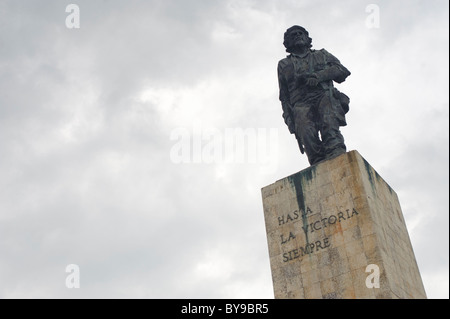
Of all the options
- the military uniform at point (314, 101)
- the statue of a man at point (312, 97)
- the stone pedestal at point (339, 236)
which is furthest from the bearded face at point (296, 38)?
the stone pedestal at point (339, 236)

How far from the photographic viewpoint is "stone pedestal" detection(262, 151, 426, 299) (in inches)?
516

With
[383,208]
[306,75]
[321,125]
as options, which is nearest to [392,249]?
[383,208]

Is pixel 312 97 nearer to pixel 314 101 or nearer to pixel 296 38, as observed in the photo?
pixel 314 101

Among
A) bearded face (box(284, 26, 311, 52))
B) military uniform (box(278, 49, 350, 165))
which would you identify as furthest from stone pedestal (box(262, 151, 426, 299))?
bearded face (box(284, 26, 311, 52))

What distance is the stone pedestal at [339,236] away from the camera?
13.1m

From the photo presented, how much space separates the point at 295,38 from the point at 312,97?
74.6 inches

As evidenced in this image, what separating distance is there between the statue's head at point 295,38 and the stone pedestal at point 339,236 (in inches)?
158

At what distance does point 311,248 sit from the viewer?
13992mm

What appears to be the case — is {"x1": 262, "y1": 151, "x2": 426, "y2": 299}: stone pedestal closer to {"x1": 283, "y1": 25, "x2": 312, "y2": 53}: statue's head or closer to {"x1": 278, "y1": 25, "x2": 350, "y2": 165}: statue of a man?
{"x1": 278, "y1": 25, "x2": 350, "y2": 165}: statue of a man

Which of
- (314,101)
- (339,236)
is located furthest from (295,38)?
(339,236)

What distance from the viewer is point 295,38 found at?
56.7 feet

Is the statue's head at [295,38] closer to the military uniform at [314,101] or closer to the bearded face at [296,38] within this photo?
the bearded face at [296,38]

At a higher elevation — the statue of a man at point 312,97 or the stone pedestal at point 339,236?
the statue of a man at point 312,97
